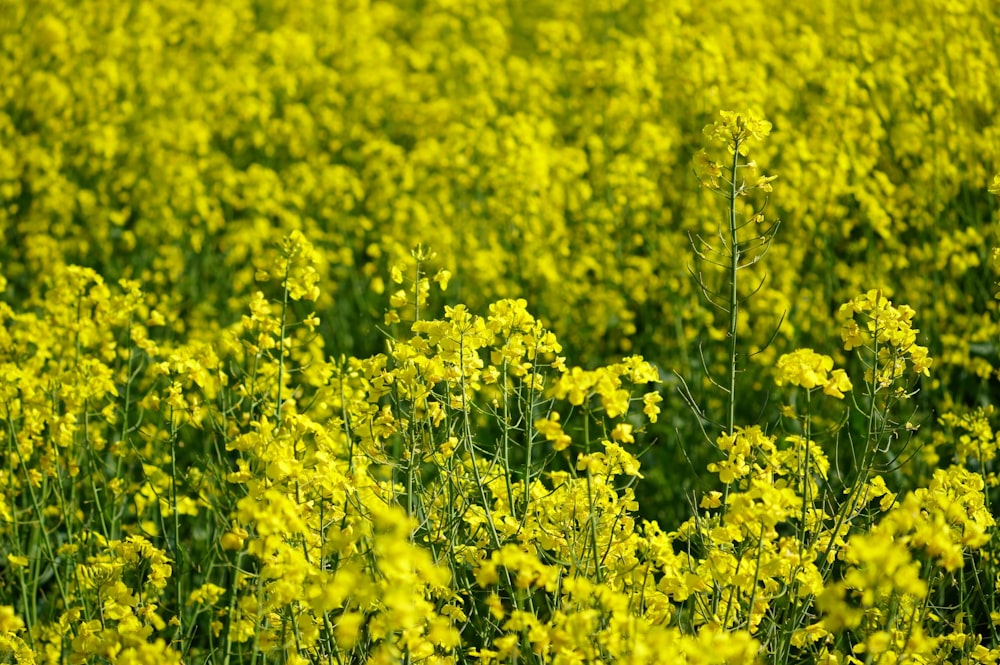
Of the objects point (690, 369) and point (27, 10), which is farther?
point (27, 10)

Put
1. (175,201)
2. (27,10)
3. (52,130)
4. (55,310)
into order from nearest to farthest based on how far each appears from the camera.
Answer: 1. (55,310)
2. (175,201)
3. (52,130)
4. (27,10)

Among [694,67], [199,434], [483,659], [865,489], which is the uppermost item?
[694,67]

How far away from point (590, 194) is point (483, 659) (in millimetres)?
3489

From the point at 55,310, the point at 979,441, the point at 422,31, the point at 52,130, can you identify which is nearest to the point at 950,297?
the point at 979,441

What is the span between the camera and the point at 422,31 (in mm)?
8977

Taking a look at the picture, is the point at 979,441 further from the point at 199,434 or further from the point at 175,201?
the point at 175,201

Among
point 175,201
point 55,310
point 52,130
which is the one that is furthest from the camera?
point 52,130

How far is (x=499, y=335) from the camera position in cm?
298

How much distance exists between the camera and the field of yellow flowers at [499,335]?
7.71ft

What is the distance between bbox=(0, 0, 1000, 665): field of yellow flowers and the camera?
2350 mm

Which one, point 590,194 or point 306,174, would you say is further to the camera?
point 306,174

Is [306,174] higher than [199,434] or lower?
higher

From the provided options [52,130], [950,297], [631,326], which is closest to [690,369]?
[631,326]

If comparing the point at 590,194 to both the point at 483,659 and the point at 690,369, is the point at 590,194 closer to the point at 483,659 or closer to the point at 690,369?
the point at 690,369
